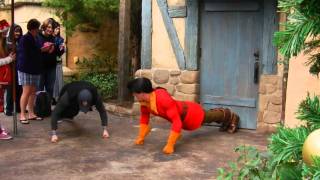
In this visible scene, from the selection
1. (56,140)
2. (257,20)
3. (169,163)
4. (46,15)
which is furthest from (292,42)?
(46,15)

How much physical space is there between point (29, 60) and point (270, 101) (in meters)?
3.43

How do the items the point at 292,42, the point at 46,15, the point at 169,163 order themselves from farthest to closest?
the point at 46,15 → the point at 169,163 → the point at 292,42

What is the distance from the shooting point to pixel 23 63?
22.0ft

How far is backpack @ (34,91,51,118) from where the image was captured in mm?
7305

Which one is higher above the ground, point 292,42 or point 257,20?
point 257,20

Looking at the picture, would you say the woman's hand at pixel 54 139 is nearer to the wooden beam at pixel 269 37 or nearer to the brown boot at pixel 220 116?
the brown boot at pixel 220 116

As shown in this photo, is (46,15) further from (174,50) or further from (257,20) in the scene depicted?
(257,20)

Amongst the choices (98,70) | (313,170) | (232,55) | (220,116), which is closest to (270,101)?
(220,116)

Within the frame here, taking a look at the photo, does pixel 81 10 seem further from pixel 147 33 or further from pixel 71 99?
pixel 71 99

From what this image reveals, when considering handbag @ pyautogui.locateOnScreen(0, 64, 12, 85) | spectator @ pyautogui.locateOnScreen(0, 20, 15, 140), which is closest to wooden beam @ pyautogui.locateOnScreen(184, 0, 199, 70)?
spectator @ pyautogui.locateOnScreen(0, 20, 15, 140)

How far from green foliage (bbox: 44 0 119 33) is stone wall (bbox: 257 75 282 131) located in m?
3.52

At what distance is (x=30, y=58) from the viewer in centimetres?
671

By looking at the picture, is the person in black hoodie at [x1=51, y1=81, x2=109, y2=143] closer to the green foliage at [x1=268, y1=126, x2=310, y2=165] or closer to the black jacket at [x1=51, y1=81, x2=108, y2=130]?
the black jacket at [x1=51, y1=81, x2=108, y2=130]

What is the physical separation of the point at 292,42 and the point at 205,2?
19.7ft
